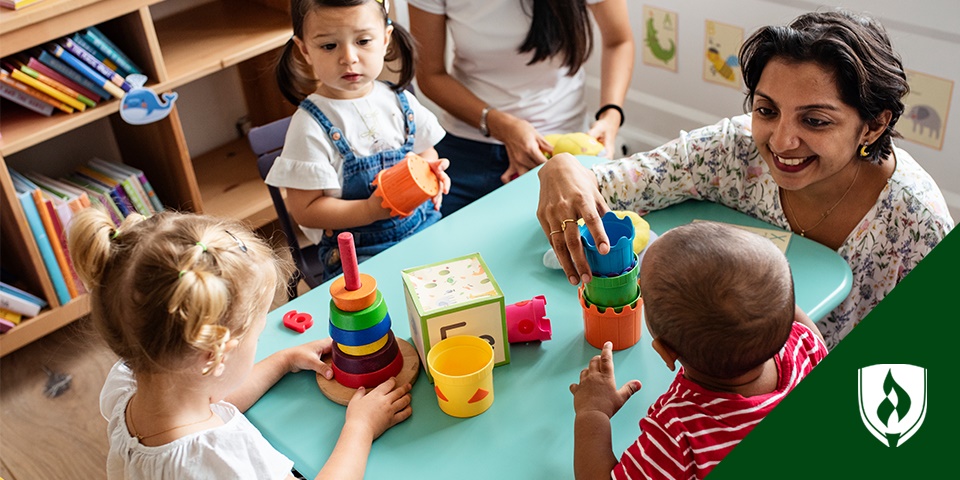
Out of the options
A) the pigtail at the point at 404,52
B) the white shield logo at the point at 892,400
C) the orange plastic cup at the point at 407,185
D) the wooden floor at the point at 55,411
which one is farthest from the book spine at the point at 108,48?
the white shield logo at the point at 892,400

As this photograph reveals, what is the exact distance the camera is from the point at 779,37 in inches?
55.1

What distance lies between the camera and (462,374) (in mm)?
1184

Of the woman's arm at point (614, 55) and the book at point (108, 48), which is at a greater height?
the book at point (108, 48)

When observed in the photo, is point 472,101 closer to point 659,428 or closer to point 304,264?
point 304,264

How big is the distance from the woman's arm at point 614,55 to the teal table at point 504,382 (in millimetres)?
759

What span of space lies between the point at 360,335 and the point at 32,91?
156 cm

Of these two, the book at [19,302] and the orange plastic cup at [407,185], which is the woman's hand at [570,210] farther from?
the book at [19,302]

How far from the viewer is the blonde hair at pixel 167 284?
102cm

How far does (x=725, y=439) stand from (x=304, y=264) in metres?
1.34

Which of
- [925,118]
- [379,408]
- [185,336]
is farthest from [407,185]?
[925,118]

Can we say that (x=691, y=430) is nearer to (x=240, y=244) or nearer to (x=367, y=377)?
(x=367, y=377)

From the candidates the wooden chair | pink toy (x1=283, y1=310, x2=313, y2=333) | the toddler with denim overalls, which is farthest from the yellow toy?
pink toy (x1=283, y1=310, x2=313, y2=333)

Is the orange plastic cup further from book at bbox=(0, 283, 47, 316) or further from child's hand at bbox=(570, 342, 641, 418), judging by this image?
book at bbox=(0, 283, 47, 316)

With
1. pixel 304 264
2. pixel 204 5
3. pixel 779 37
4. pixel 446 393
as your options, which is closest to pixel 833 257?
pixel 779 37
